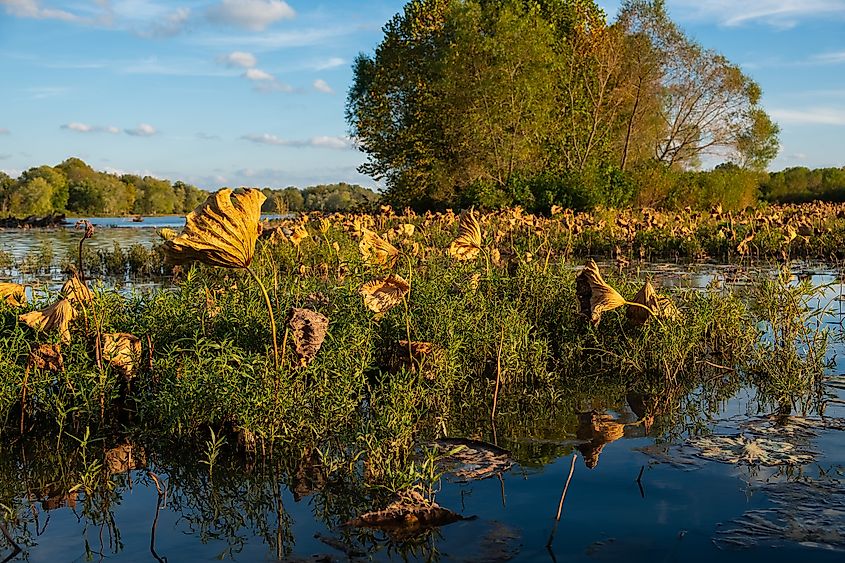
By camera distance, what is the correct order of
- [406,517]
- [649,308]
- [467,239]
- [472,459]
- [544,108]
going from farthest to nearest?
[544,108], [467,239], [649,308], [472,459], [406,517]

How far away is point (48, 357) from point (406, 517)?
8.65 ft

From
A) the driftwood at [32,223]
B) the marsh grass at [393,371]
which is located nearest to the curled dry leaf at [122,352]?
the marsh grass at [393,371]

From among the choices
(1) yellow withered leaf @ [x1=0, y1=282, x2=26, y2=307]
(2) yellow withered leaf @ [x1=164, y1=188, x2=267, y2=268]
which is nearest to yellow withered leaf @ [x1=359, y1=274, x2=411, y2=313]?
(2) yellow withered leaf @ [x1=164, y1=188, x2=267, y2=268]

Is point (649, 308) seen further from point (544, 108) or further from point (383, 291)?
point (544, 108)

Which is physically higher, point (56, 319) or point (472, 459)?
point (56, 319)

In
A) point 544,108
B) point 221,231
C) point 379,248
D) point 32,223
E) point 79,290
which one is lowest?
point 32,223

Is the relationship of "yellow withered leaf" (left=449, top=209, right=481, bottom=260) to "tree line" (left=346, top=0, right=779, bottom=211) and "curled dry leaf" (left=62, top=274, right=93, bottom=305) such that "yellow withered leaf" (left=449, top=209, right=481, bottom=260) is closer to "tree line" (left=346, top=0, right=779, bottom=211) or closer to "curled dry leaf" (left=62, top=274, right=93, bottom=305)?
"curled dry leaf" (left=62, top=274, right=93, bottom=305)

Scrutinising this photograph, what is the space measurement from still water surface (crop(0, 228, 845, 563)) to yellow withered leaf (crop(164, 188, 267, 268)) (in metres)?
1.20

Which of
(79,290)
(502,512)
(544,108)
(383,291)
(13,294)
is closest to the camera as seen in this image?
(502,512)

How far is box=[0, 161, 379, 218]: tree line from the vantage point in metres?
73.6

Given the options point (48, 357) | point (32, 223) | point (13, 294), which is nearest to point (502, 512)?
point (48, 357)

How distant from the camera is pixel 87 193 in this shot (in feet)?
277

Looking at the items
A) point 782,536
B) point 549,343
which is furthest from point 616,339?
point 782,536

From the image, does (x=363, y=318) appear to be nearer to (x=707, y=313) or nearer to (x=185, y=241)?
(x=185, y=241)
